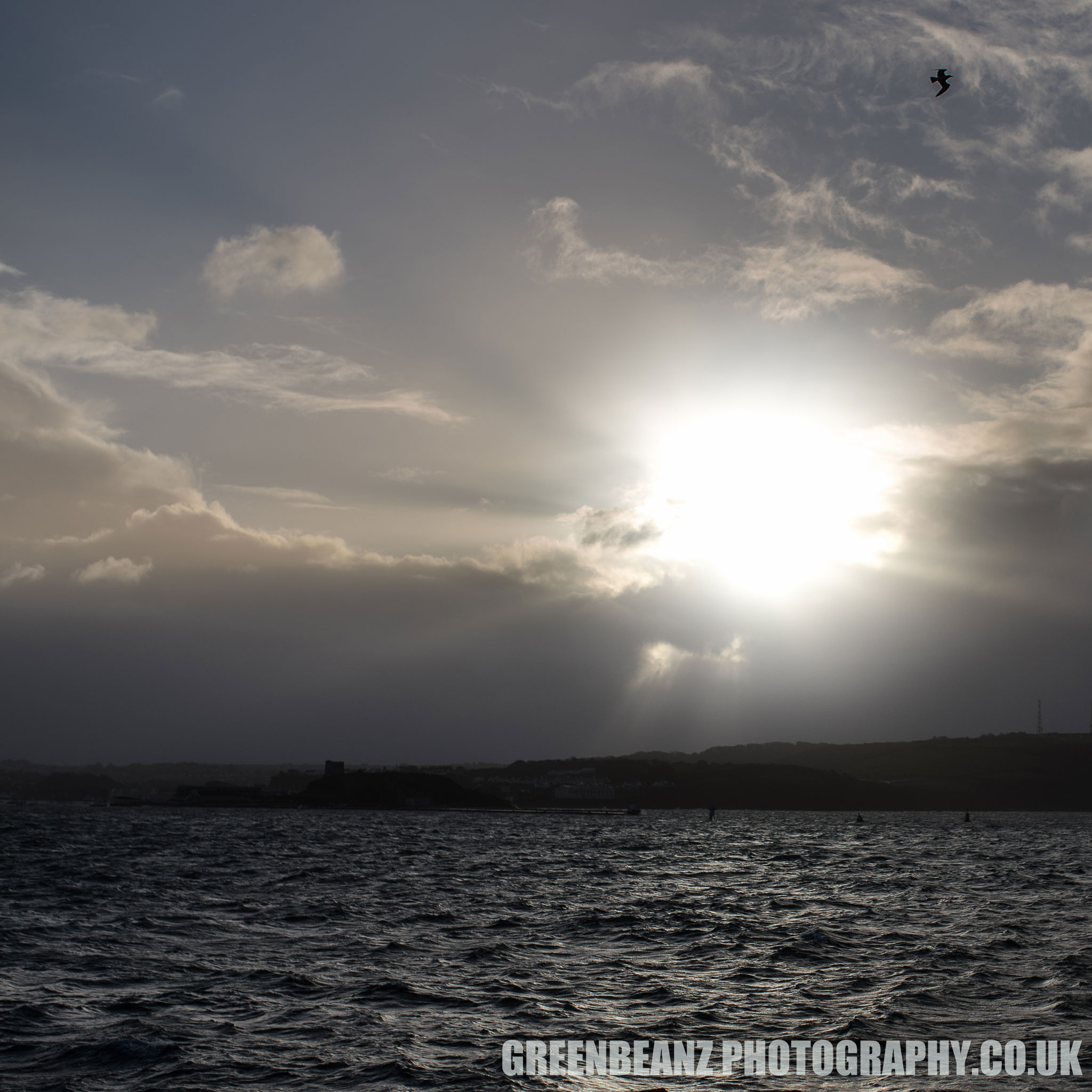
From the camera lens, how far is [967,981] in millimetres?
35250

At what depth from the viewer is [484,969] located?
3766cm

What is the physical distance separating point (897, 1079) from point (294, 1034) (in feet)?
A: 54.9

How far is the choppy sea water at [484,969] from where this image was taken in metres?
25.6

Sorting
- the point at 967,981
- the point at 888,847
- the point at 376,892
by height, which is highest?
the point at 967,981

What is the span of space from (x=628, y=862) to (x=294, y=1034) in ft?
251

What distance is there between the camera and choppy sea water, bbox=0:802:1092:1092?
25.6 meters

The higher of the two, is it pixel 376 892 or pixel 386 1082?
pixel 386 1082

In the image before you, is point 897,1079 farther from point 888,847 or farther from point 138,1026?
point 888,847

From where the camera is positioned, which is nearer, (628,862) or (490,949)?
(490,949)

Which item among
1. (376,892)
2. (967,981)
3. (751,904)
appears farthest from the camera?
(376,892)

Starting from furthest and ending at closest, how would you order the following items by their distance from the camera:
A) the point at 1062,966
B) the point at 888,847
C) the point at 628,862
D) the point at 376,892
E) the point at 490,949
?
the point at 888,847
the point at 628,862
the point at 376,892
the point at 490,949
the point at 1062,966

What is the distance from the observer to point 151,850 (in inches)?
4267

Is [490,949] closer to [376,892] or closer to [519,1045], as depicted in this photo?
[519,1045]

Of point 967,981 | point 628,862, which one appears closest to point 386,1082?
point 967,981
